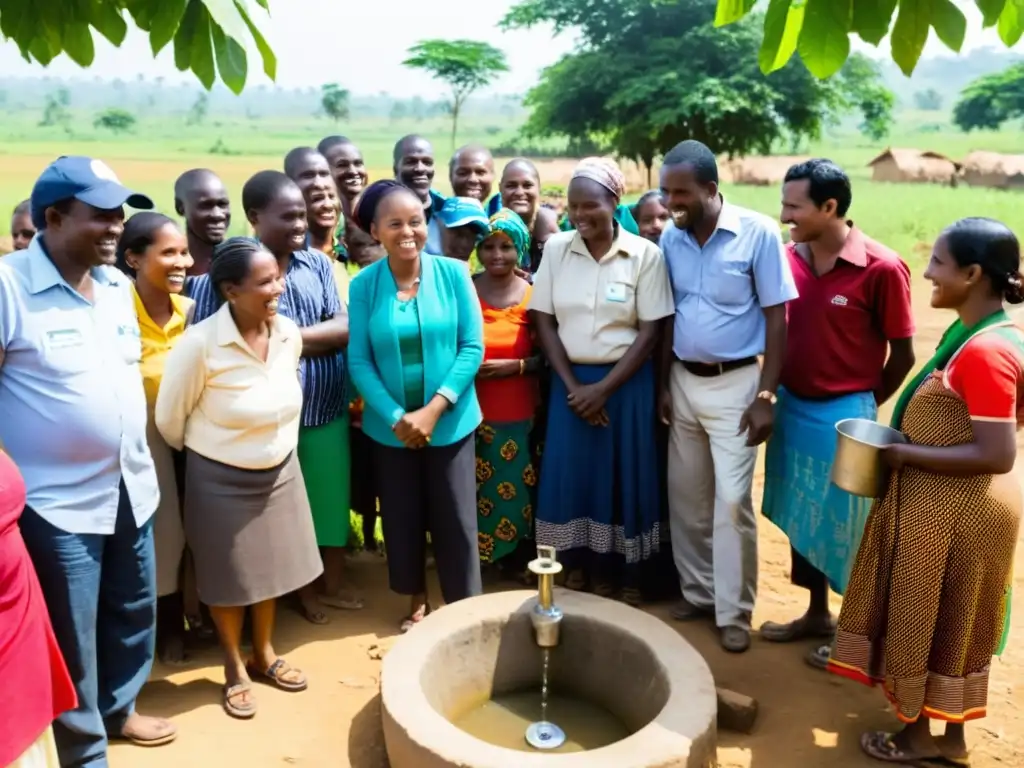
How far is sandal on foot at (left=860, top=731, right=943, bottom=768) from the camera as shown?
2955mm

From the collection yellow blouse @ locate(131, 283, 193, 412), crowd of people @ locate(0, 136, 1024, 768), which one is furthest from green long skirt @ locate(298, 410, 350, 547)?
yellow blouse @ locate(131, 283, 193, 412)

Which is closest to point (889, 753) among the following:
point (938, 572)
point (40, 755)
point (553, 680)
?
point (938, 572)

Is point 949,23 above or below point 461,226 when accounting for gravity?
above

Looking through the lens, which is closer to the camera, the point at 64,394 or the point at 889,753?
the point at 64,394

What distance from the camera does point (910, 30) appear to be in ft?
4.72

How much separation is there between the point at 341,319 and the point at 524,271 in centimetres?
93

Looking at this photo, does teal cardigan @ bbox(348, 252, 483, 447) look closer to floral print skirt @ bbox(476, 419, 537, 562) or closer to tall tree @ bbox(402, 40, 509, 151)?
floral print skirt @ bbox(476, 419, 537, 562)

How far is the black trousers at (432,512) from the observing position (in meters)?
3.56

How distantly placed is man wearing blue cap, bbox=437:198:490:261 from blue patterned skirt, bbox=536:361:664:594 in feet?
2.44

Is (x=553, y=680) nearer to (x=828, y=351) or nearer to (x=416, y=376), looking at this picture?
(x=416, y=376)

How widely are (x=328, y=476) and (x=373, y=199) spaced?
111 centimetres

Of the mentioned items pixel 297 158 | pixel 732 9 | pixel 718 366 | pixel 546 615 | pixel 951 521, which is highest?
pixel 732 9

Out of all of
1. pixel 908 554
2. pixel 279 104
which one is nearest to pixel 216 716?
pixel 908 554

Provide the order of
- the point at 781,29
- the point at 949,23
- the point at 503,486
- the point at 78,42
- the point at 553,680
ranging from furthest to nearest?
1. the point at 503,486
2. the point at 553,680
3. the point at 78,42
4. the point at 781,29
5. the point at 949,23
